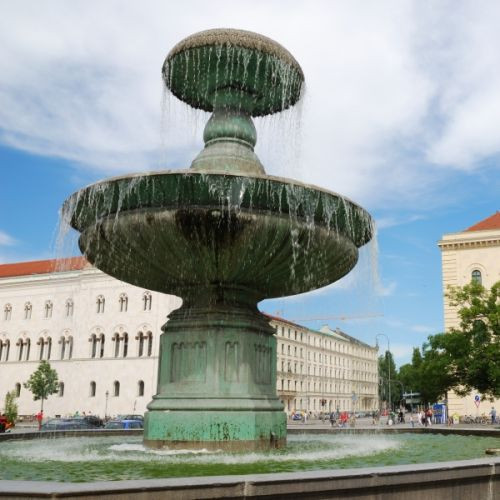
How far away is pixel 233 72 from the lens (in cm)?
931

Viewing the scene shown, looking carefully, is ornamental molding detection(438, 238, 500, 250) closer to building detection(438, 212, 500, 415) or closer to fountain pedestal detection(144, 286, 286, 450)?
building detection(438, 212, 500, 415)

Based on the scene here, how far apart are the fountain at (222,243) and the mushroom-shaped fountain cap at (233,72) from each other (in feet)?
0.07

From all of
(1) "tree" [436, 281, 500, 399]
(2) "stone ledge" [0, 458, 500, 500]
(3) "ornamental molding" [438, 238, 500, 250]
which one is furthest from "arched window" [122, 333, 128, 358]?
(2) "stone ledge" [0, 458, 500, 500]

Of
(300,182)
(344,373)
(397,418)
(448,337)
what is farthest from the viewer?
(344,373)

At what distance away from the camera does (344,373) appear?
9419cm

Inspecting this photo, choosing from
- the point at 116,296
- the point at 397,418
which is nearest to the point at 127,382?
the point at 116,296

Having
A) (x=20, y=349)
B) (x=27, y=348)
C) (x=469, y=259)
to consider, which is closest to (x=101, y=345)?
(x=27, y=348)

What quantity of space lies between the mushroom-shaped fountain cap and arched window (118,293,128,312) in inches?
1903

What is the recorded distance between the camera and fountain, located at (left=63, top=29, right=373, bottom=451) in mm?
7523

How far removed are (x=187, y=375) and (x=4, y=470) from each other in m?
3.01

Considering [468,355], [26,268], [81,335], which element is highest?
[26,268]

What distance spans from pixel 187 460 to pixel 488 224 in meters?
47.6

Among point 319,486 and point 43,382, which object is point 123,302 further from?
point 319,486

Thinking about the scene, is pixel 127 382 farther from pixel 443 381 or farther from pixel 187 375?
pixel 187 375
